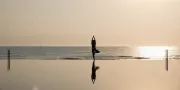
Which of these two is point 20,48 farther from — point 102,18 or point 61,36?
point 102,18

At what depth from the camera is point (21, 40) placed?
6.84 ft

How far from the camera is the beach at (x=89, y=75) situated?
6.86 feet

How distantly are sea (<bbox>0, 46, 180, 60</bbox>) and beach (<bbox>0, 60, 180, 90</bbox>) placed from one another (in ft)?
0.10

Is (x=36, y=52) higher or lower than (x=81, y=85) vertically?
higher

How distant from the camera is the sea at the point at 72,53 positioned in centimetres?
209

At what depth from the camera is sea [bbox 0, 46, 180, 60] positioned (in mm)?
2092

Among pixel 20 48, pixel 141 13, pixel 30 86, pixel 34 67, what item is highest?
pixel 141 13

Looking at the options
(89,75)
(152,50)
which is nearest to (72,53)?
(89,75)

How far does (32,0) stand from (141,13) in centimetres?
86

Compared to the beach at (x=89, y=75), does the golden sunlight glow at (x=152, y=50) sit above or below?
above

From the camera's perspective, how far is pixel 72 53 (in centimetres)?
211

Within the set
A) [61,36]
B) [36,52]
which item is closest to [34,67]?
[36,52]

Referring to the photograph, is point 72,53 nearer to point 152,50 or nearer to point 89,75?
point 89,75

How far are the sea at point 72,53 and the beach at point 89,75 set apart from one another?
0.03m
